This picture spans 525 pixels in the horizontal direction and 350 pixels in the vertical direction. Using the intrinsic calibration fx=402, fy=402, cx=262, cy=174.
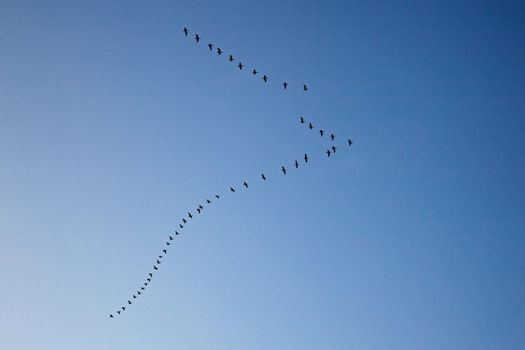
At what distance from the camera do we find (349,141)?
35.6m

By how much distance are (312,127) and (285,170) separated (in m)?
4.67

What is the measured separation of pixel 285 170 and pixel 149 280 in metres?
21.7

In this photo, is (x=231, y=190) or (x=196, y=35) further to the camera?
(x=231, y=190)

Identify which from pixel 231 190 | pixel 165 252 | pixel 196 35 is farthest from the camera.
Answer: pixel 165 252

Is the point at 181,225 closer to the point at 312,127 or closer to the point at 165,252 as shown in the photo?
the point at 165,252

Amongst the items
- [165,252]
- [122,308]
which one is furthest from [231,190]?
[122,308]

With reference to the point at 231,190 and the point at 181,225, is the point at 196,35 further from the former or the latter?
the point at 181,225

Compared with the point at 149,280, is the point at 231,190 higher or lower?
higher

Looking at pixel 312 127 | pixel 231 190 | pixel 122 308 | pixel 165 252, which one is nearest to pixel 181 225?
pixel 165 252

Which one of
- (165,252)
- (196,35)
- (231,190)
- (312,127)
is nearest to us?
(196,35)

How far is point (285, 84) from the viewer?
115 ft

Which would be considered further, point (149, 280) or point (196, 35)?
point (149, 280)

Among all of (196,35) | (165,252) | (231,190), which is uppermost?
(196,35)

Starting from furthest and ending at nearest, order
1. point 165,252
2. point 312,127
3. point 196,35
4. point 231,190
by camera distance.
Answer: point 165,252 < point 231,190 < point 312,127 < point 196,35
